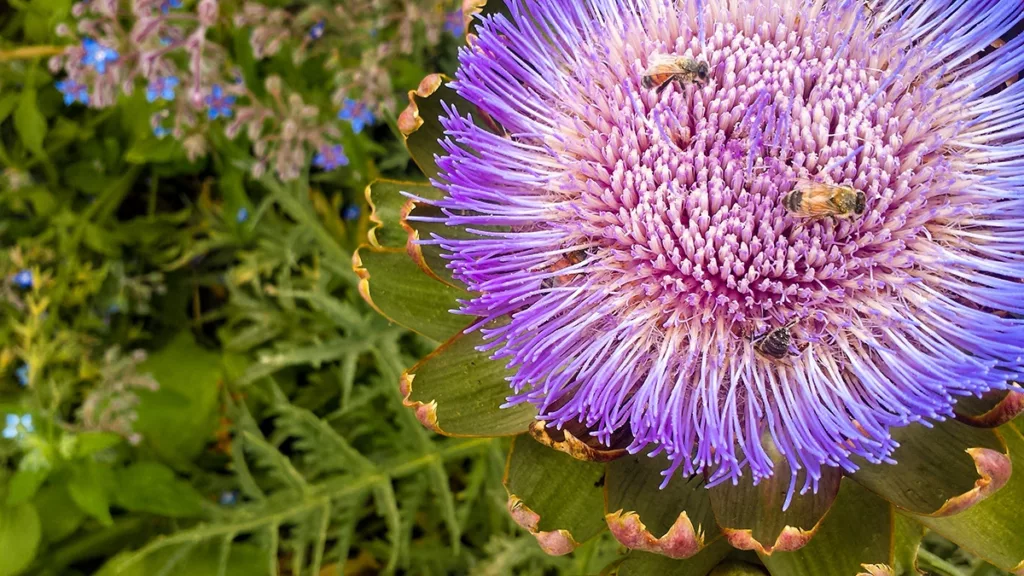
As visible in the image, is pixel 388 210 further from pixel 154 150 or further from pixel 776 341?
pixel 154 150

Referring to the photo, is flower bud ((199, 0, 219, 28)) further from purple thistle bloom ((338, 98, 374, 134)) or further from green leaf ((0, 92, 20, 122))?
green leaf ((0, 92, 20, 122))

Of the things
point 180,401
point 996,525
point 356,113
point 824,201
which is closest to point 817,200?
point 824,201

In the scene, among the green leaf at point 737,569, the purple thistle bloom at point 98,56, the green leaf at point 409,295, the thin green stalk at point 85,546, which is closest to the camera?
the green leaf at point 737,569

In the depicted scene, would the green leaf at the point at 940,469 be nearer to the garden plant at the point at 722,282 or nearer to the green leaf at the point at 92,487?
the garden plant at the point at 722,282

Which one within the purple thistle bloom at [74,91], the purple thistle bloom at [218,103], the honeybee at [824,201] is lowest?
the honeybee at [824,201]

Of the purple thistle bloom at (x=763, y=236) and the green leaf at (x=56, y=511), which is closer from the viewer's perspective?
the purple thistle bloom at (x=763, y=236)

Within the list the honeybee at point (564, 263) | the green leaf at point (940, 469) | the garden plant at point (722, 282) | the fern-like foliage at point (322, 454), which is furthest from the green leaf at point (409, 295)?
the green leaf at point (940, 469)

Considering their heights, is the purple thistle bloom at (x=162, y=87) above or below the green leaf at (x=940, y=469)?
above
